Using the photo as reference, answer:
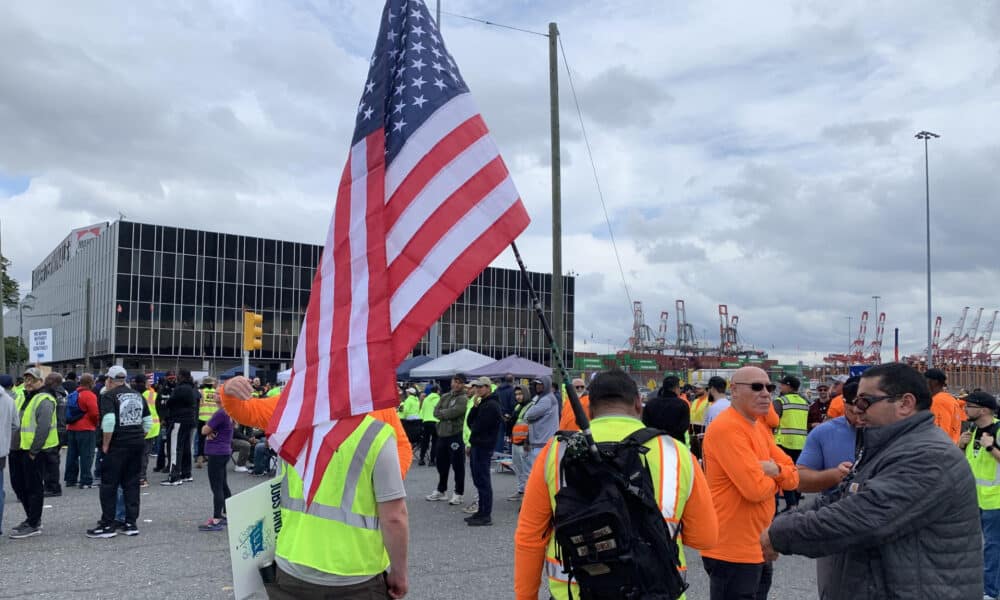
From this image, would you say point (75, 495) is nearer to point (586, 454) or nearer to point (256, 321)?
point (256, 321)

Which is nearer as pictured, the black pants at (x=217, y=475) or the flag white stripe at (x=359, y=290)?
the flag white stripe at (x=359, y=290)

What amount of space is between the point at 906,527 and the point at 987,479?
5097 mm

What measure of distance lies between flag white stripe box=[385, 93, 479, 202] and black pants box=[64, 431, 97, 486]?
11.8 m

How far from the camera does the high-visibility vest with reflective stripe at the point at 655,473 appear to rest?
9.97 ft

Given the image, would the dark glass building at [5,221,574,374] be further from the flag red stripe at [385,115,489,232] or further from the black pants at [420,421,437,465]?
the flag red stripe at [385,115,489,232]

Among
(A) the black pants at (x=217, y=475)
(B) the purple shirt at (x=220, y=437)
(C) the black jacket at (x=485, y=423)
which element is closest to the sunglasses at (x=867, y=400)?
(C) the black jacket at (x=485, y=423)

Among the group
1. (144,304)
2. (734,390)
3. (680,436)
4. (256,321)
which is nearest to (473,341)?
(144,304)

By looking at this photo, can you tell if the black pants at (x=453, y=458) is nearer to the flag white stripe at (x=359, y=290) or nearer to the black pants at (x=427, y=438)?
the black pants at (x=427, y=438)

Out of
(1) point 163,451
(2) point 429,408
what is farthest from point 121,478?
(2) point 429,408

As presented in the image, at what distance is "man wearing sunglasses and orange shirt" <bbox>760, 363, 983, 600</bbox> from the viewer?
275cm

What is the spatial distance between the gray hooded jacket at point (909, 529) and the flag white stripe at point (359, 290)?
1778 millimetres

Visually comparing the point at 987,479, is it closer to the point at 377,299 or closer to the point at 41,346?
the point at 377,299

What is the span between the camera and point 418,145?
12.0ft

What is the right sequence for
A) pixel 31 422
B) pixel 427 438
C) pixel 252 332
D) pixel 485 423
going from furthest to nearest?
pixel 427 438
pixel 252 332
pixel 485 423
pixel 31 422
